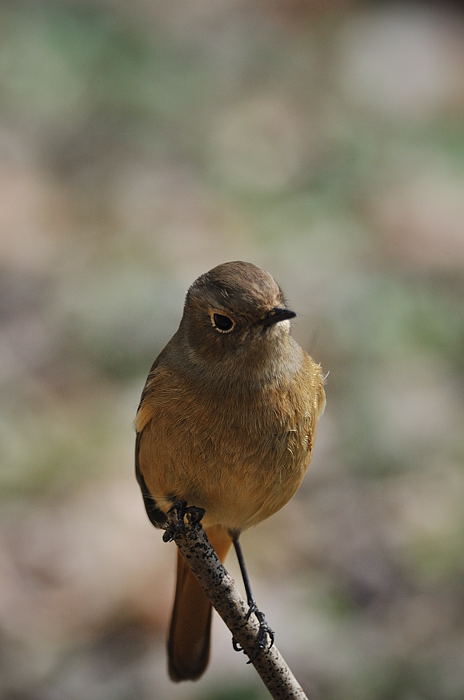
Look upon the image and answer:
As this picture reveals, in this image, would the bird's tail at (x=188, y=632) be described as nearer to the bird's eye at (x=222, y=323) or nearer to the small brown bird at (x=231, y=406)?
the small brown bird at (x=231, y=406)

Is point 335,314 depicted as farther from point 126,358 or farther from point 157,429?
point 157,429

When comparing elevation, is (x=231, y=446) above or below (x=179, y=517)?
above

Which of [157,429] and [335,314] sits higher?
[335,314]

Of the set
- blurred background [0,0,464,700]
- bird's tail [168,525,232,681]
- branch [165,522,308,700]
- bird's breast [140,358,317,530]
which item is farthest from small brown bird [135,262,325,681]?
blurred background [0,0,464,700]

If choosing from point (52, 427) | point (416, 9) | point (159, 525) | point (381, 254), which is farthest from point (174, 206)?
point (159, 525)

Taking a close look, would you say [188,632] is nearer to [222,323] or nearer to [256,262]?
[222,323]

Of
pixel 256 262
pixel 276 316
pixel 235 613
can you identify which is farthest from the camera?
pixel 256 262

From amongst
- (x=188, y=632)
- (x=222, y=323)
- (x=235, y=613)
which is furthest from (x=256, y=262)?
(x=235, y=613)
